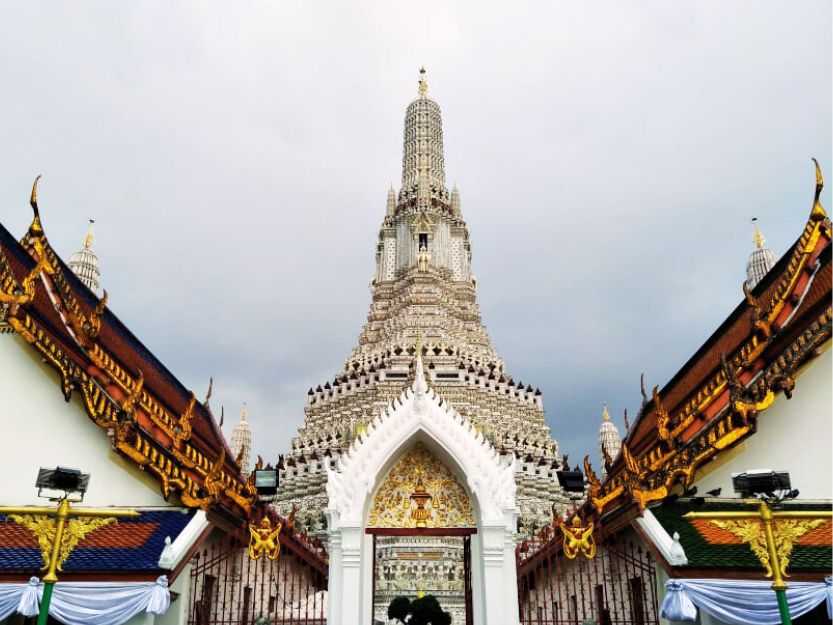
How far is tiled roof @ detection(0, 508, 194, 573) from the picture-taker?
7.32m

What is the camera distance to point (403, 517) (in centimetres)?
838

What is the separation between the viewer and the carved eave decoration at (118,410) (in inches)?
335

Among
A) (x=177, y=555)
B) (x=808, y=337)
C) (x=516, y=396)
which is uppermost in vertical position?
(x=516, y=396)

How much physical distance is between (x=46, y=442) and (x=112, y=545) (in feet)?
6.06

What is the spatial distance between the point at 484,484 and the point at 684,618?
2.48m

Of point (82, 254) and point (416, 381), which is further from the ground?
point (82, 254)

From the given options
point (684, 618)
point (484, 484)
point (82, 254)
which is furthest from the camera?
point (82, 254)

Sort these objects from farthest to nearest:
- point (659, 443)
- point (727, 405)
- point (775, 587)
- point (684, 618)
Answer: point (659, 443) < point (727, 405) < point (684, 618) < point (775, 587)

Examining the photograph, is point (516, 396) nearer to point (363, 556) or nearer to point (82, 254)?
point (82, 254)

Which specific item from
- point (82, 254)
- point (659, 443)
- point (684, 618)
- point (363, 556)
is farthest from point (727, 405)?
point (82, 254)

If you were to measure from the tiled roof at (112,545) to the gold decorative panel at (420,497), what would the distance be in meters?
2.49

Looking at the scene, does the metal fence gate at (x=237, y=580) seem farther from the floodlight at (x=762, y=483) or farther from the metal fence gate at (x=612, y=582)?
the floodlight at (x=762, y=483)

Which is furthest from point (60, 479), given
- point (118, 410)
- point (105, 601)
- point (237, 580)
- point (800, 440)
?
point (800, 440)

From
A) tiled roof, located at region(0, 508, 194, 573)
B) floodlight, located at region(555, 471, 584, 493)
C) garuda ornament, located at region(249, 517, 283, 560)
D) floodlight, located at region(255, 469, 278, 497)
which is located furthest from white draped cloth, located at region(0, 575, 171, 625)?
floodlight, located at region(555, 471, 584, 493)
